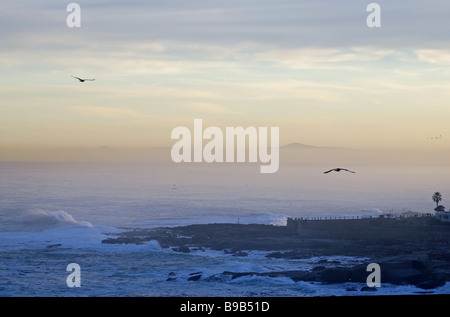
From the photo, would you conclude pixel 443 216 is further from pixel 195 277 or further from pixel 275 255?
pixel 195 277

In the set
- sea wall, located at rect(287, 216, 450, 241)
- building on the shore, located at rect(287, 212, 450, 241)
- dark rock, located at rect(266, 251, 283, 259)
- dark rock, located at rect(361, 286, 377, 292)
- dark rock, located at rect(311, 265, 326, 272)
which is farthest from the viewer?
building on the shore, located at rect(287, 212, 450, 241)

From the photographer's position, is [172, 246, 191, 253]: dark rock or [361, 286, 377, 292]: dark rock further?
[172, 246, 191, 253]: dark rock

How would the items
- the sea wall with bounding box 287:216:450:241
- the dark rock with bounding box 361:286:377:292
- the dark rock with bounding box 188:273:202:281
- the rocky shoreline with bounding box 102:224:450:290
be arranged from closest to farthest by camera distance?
1. the dark rock with bounding box 361:286:377:292
2. the rocky shoreline with bounding box 102:224:450:290
3. the dark rock with bounding box 188:273:202:281
4. the sea wall with bounding box 287:216:450:241

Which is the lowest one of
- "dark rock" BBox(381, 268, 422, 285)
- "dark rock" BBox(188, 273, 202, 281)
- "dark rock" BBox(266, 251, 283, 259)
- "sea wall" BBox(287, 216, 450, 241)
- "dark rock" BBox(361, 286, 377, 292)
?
"dark rock" BBox(361, 286, 377, 292)

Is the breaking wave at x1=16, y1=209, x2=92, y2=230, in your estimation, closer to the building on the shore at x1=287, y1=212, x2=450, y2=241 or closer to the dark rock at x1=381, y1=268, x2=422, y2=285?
the building on the shore at x1=287, y1=212, x2=450, y2=241

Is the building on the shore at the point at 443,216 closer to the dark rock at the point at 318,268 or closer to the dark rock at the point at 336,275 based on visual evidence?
the dark rock at the point at 318,268

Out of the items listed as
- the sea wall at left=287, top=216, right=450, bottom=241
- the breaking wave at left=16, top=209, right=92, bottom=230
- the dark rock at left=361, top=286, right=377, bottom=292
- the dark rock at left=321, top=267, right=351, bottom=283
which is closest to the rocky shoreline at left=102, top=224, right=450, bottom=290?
the dark rock at left=321, top=267, right=351, bottom=283
